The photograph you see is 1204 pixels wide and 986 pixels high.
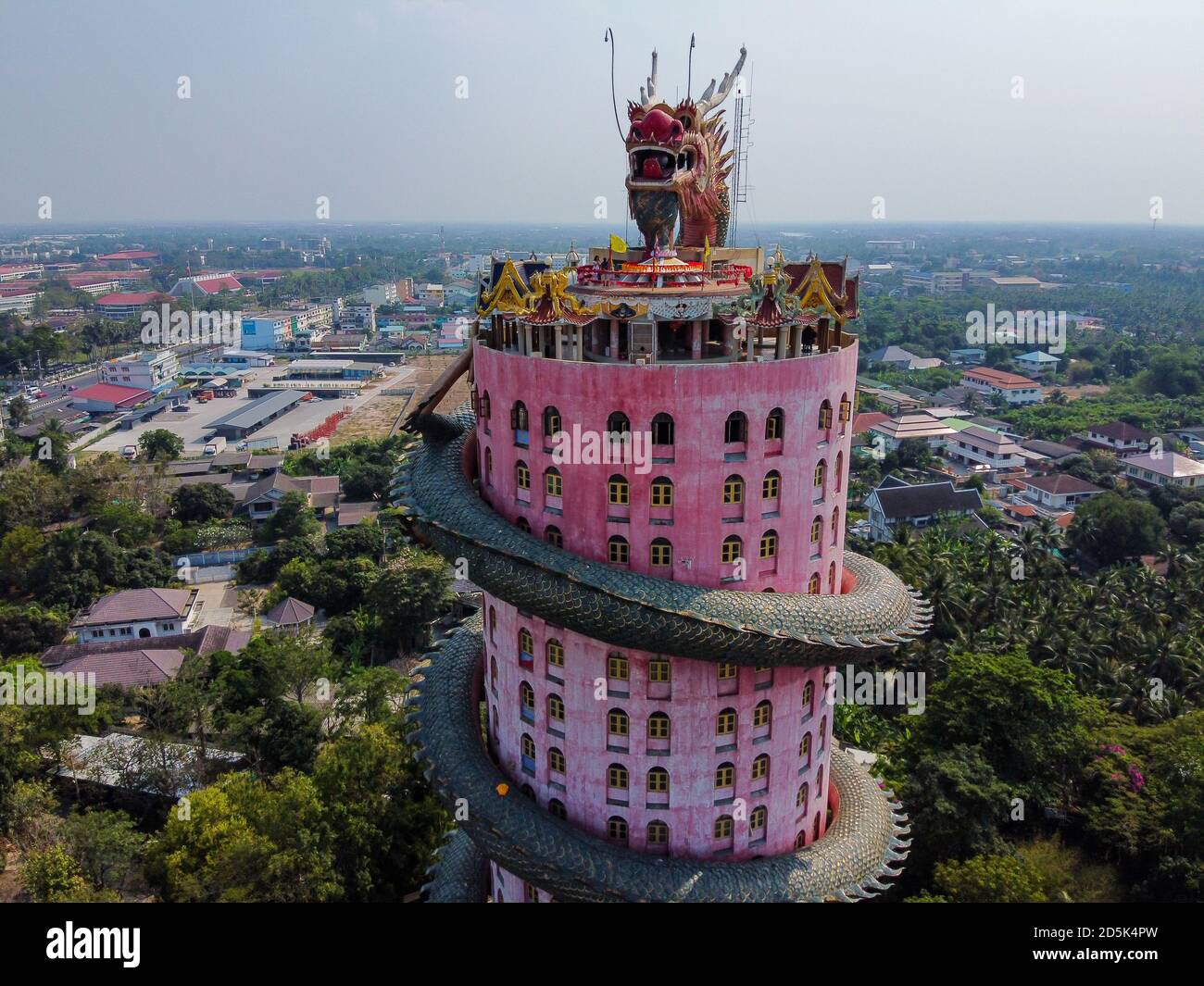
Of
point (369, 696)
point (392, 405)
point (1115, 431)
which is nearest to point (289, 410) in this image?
point (392, 405)

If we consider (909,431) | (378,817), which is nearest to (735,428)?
(378,817)

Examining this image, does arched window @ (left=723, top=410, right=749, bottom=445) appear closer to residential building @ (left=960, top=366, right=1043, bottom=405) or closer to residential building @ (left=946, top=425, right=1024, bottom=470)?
residential building @ (left=946, top=425, right=1024, bottom=470)

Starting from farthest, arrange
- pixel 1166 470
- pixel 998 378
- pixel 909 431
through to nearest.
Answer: pixel 998 378 → pixel 909 431 → pixel 1166 470

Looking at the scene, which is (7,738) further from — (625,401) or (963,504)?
(963,504)

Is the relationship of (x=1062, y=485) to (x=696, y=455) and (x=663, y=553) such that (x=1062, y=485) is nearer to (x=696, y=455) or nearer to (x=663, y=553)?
(x=663, y=553)

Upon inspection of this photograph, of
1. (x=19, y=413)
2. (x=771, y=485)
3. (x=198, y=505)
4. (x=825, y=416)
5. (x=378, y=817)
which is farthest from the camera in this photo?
(x=19, y=413)

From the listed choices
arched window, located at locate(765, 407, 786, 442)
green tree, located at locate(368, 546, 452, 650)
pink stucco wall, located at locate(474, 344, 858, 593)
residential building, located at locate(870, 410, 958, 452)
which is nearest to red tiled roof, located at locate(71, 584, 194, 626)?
green tree, located at locate(368, 546, 452, 650)
